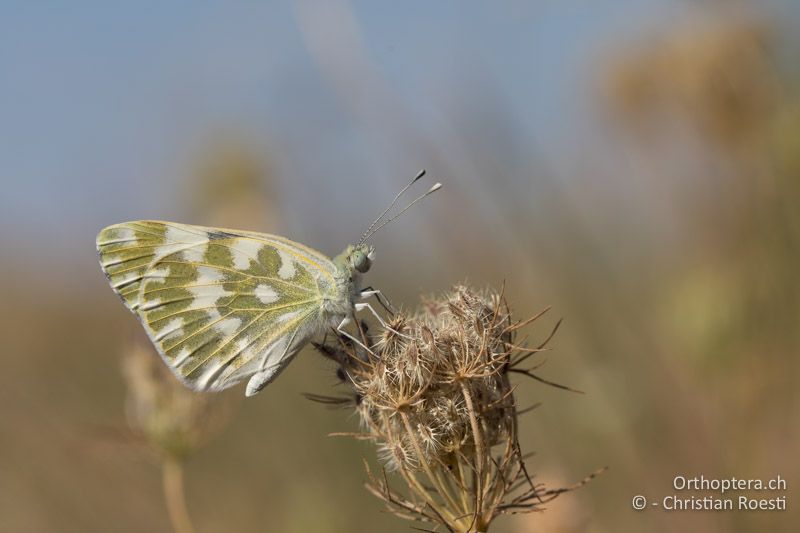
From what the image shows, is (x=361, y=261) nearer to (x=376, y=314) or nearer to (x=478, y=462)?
(x=376, y=314)

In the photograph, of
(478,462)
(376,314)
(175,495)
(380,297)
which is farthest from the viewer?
(175,495)

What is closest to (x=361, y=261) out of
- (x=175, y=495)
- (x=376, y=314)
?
(x=376, y=314)

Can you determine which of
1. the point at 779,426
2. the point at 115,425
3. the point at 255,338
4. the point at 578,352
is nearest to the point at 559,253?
the point at 578,352

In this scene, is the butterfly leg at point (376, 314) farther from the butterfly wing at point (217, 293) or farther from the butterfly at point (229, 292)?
the butterfly wing at point (217, 293)

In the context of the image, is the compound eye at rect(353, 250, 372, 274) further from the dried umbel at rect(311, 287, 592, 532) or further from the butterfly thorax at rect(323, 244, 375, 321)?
the dried umbel at rect(311, 287, 592, 532)

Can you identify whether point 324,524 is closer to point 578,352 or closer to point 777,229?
point 578,352

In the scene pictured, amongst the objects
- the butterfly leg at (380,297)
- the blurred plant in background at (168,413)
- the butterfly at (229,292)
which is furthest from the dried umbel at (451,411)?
the blurred plant in background at (168,413)
